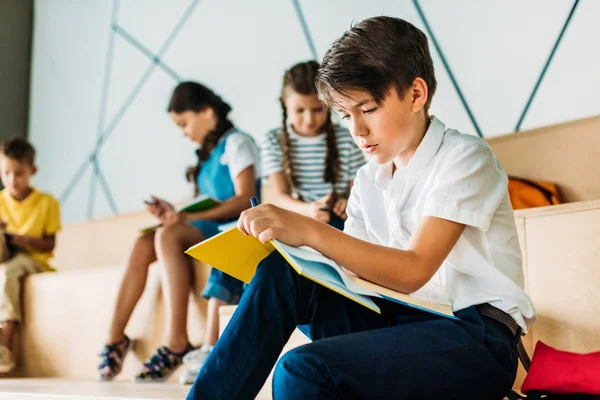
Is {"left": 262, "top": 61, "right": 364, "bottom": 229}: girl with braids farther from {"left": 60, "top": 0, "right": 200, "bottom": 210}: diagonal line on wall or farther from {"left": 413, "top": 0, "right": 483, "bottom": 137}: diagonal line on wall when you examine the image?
{"left": 60, "top": 0, "right": 200, "bottom": 210}: diagonal line on wall

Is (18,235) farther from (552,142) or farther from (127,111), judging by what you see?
(552,142)

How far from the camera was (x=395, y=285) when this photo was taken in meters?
0.93

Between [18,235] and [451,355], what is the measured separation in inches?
86.2

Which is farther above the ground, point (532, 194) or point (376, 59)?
point (376, 59)

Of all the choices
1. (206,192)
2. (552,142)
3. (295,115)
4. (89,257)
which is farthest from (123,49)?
(552,142)

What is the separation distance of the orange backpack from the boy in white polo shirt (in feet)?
2.82

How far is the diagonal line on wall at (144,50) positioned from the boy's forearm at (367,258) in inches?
89.6

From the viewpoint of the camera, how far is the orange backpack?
1.84 meters

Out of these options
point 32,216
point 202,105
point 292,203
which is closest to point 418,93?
point 292,203

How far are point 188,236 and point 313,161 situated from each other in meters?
0.39

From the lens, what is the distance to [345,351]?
0.81m

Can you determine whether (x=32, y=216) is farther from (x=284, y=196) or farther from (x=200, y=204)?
(x=284, y=196)

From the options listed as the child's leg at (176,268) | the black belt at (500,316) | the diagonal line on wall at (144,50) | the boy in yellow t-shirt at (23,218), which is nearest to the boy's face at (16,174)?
the boy in yellow t-shirt at (23,218)

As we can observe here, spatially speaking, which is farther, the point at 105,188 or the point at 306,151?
the point at 105,188
